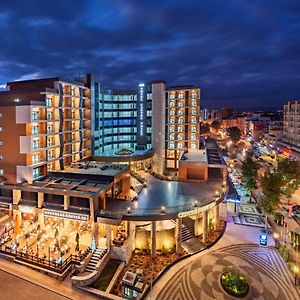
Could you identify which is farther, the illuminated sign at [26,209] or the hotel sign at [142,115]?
the hotel sign at [142,115]

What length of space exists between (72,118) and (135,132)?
1130 inches

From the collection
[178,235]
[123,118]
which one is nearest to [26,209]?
[178,235]

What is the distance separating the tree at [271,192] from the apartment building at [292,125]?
48.0 meters

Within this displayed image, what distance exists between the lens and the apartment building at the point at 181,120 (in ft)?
227

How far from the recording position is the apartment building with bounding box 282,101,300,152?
81.6 m

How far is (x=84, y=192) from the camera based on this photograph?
2895 cm

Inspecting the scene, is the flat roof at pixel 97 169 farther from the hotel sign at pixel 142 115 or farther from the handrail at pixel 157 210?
the hotel sign at pixel 142 115

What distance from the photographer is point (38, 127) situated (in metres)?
37.9

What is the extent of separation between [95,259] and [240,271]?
1570 centimetres

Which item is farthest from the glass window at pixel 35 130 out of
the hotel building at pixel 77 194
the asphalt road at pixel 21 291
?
the asphalt road at pixel 21 291

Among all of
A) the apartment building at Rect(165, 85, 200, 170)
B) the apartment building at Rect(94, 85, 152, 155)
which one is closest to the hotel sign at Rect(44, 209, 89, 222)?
the apartment building at Rect(94, 85, 152, 155)

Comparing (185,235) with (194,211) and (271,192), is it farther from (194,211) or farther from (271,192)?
(271,192)

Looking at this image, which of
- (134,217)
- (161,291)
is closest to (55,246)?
(134,217)

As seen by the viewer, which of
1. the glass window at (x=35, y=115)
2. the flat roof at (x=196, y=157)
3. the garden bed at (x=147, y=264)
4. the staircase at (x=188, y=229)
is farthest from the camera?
the flat roof at (x=196, y=157)
